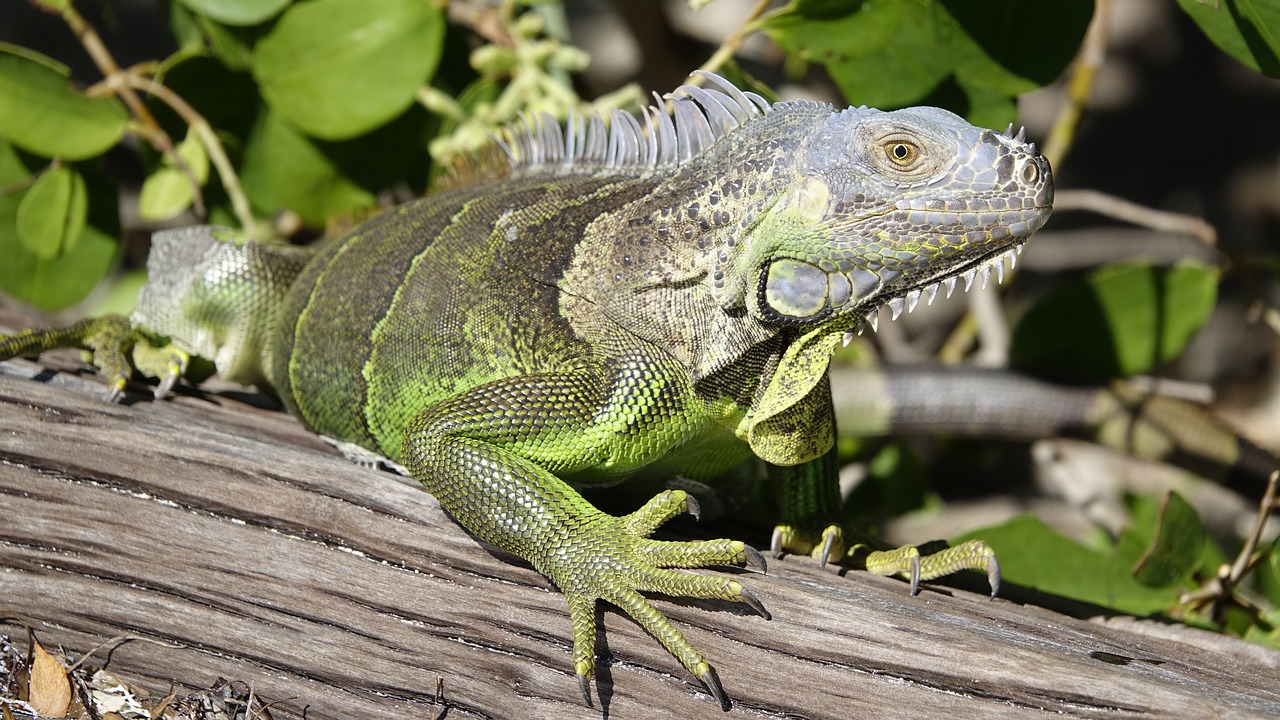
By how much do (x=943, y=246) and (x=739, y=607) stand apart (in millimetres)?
1001

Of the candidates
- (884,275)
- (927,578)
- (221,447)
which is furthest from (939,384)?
(221,447)

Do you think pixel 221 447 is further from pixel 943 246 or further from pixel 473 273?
pixel 943 246

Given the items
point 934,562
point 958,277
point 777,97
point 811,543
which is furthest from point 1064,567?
point 777,97

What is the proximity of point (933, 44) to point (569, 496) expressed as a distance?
1.83 metres

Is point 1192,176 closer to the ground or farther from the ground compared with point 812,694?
farther from the ground

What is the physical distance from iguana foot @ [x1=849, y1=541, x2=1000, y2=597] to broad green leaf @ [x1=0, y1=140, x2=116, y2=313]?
3.30 m

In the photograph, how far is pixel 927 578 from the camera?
9.32 feet

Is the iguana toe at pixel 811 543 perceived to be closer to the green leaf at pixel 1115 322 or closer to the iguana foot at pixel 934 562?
the iguana foot at pixel 934 562

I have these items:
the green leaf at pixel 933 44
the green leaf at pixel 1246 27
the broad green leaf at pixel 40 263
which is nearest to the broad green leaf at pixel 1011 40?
the green leaf at pixel 933 44

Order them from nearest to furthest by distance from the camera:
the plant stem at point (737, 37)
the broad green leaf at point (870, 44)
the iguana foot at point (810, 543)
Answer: the iguana foot at point (810, 543) → the broad green leaf at point (870, 44) → the plant stem at point (737, 37)

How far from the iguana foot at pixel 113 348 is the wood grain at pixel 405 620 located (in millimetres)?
314

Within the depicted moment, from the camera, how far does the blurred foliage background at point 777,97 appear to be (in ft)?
10.7

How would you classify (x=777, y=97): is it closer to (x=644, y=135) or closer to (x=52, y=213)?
(x=644, y=135)

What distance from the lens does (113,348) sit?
11.3ft
